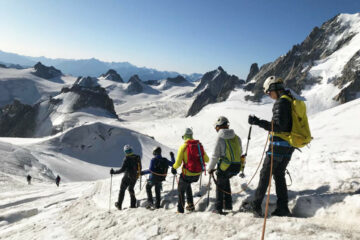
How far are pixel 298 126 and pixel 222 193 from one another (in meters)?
2.65

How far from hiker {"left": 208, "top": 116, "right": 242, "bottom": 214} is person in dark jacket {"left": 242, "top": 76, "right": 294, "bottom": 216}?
0.83 meters

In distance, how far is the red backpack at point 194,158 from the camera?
7188 millimetres

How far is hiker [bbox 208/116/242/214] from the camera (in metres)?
6.29

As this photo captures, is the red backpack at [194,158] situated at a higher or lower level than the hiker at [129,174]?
higher

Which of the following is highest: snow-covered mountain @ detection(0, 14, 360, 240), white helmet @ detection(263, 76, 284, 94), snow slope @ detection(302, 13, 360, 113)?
snow slope @ detection(302, 13, 360, 113)

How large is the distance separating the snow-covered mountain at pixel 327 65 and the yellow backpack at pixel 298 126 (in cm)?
8039

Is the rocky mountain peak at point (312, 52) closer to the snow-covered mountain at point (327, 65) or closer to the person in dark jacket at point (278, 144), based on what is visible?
the snow-covered mountain at point (327, 65)

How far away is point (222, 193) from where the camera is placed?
21.7 ft

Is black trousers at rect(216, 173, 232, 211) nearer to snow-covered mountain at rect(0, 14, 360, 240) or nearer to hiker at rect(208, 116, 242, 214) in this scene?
hiker at rect(208, 116, 242, 214)

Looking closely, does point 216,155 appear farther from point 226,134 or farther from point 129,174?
point 129,174

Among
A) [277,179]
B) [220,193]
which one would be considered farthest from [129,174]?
[277,179]

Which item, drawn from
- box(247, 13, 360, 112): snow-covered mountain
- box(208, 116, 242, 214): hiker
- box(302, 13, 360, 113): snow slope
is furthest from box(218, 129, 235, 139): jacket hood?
box(247, 13, 360, 112): snow-covered mountain

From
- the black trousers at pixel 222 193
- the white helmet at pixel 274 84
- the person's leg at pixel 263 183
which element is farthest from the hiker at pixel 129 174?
the white helmet at pixel 274 84

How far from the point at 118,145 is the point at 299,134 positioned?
47.3 metres
